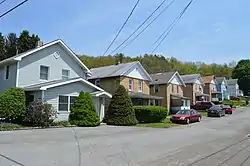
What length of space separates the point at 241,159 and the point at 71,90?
18539 millimetres

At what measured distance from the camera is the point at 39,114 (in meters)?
23.2

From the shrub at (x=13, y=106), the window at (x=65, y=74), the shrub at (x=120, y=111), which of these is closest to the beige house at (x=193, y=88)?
the shrub at (x=120, y=111)

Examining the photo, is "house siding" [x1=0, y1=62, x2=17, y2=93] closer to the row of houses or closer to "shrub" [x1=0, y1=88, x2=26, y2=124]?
the row of houses

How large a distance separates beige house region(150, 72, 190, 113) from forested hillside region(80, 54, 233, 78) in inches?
156

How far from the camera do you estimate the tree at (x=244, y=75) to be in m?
103

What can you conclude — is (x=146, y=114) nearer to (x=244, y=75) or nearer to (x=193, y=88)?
(x=193, y=88)

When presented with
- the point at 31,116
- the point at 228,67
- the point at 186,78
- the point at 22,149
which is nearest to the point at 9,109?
the point at 31,116

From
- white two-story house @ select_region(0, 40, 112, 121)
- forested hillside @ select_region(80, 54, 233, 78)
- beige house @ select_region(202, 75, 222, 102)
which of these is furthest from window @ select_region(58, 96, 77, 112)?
beige house @ select_region(202, 75, 222, 102)

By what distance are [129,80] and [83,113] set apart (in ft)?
47.3

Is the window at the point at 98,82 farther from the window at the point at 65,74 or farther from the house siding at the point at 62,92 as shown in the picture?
the house siding at the point at 62,92

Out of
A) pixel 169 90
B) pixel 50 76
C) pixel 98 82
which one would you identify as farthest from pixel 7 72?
pixel 169 90

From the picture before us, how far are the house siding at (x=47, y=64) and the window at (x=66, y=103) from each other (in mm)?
3185

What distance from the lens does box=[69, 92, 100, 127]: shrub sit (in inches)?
996

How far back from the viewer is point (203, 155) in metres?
11.7
